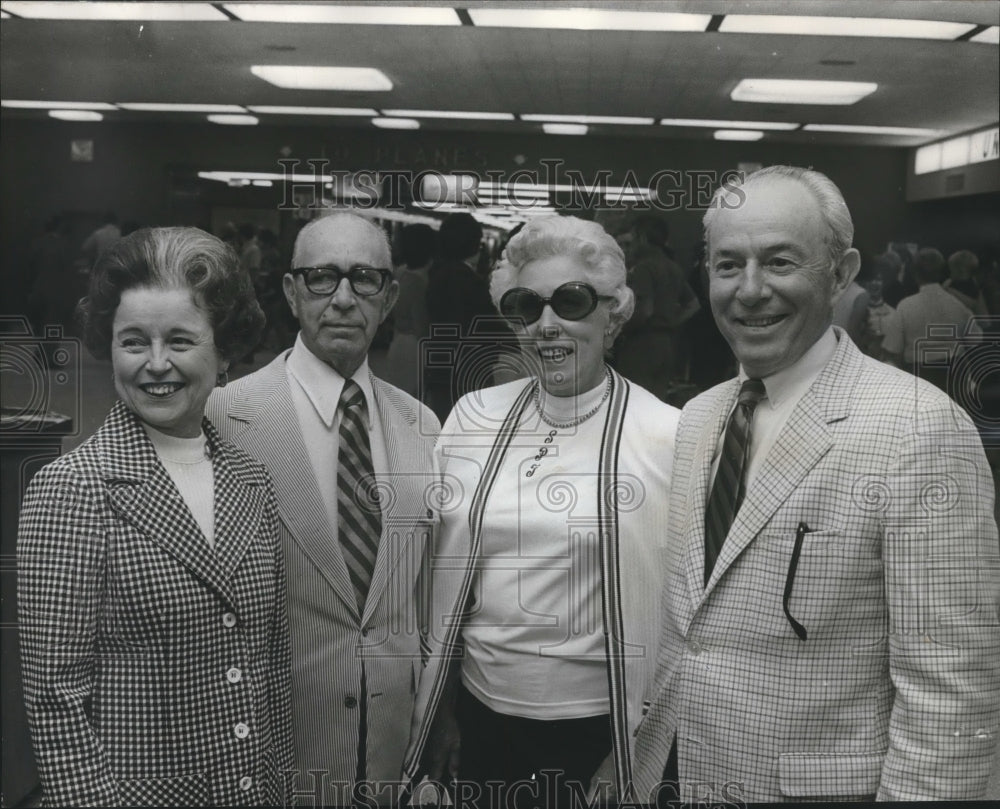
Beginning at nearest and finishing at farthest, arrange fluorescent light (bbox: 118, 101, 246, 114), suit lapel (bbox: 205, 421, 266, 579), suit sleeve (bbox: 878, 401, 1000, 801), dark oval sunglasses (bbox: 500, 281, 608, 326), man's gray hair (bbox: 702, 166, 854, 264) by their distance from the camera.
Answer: suit sleeve (bbox: 878, 401, 1000, 801)
suit lapel (bbox: 205, 421, 266, 579)
man's gray hair (bbox: 702, 166, 854, 264)
dark oval sunglasses (bbox: 500, 281, 608, 326)
fluorescent light (bbox: 118, 101, 246, 114)

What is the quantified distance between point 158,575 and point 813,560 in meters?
1.54

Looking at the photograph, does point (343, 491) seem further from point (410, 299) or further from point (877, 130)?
point (877, 130)

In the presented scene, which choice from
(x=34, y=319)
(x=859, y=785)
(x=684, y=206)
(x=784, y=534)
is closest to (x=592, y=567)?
(x=784, y=534)

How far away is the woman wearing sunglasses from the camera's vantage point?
9.39ft

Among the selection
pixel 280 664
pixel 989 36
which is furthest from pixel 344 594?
pixel 989 36

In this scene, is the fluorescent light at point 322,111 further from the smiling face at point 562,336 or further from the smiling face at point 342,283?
the smiling face at point 562,336

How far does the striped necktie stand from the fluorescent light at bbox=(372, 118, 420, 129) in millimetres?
711

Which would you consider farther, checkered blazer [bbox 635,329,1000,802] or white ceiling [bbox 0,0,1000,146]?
white ceiling [bbox 0,0,1000,146]

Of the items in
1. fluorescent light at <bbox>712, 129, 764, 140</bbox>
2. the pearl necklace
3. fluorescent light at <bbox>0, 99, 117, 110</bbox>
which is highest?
fluorescent light at <bbox>0, 99, 117, 110</bbox>

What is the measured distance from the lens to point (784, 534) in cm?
255

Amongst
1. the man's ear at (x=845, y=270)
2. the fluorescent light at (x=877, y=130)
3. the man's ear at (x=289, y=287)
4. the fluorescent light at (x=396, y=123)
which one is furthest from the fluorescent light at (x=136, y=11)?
the man's ear at (x=845, y=270)

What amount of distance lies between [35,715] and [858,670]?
6.29 feet

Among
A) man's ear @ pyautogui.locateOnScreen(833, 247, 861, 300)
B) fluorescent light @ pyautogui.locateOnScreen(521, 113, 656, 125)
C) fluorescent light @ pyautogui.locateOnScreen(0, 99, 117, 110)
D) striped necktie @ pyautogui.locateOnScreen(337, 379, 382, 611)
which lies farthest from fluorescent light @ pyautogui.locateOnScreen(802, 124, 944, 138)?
fluorescent light @ pyautogui.locateOnScreen(0, 99, 117, 110)

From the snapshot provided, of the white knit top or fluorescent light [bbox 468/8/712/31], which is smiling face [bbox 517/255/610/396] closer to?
fluorescent light [bbox 468/8/712/31]
